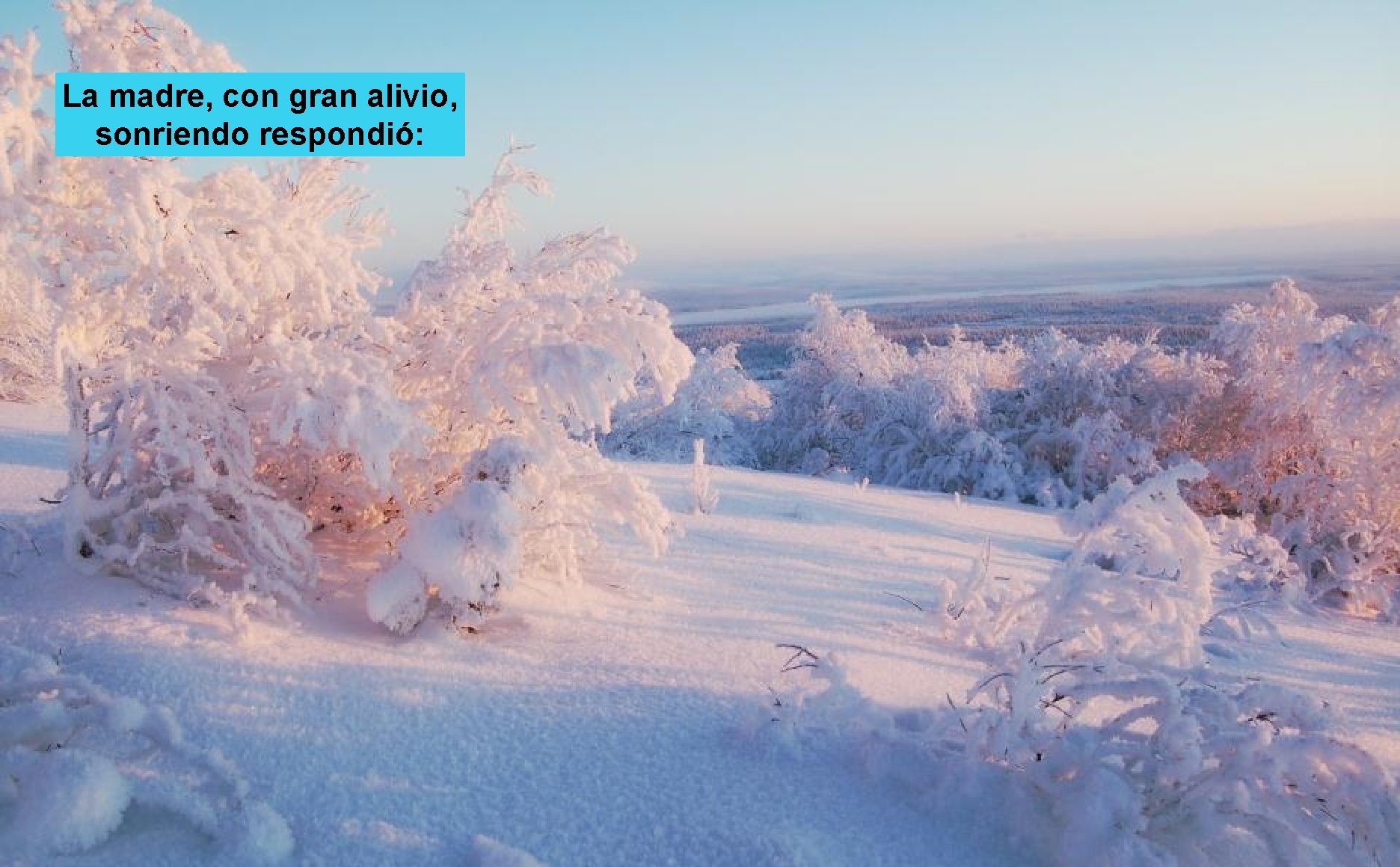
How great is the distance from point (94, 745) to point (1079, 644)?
12.7ft

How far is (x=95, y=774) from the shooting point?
2.18 m

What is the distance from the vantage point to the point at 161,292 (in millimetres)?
3309

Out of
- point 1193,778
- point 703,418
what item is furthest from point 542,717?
point 703,418

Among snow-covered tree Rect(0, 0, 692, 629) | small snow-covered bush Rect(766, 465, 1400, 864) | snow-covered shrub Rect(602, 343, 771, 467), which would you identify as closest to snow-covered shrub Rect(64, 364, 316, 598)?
snow-covered tree Rect(0, 0, 692, 629)

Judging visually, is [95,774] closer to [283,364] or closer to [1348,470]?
[283,364]

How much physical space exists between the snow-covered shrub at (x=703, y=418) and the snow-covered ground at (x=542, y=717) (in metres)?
18.1

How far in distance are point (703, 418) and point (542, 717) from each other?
66.7 ft

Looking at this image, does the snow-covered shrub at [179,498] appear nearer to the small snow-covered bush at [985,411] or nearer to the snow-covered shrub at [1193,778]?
the snow-covered shrub at [1193,778]

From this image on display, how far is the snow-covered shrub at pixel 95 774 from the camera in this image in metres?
2.10

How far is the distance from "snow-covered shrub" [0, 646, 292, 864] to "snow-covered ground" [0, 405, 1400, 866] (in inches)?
1.9

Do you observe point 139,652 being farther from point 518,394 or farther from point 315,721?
point 518,394

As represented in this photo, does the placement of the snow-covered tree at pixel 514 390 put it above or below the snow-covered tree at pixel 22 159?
below

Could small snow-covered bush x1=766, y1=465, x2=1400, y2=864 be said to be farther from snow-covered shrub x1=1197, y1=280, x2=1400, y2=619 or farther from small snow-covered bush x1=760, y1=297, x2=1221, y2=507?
small snow-covered bush x1=760, y1=297, x2=1221, y2=507

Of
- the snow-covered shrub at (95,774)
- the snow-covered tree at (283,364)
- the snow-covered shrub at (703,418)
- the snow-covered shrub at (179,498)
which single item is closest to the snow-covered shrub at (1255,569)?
the snow-covered tree at (283,364)
